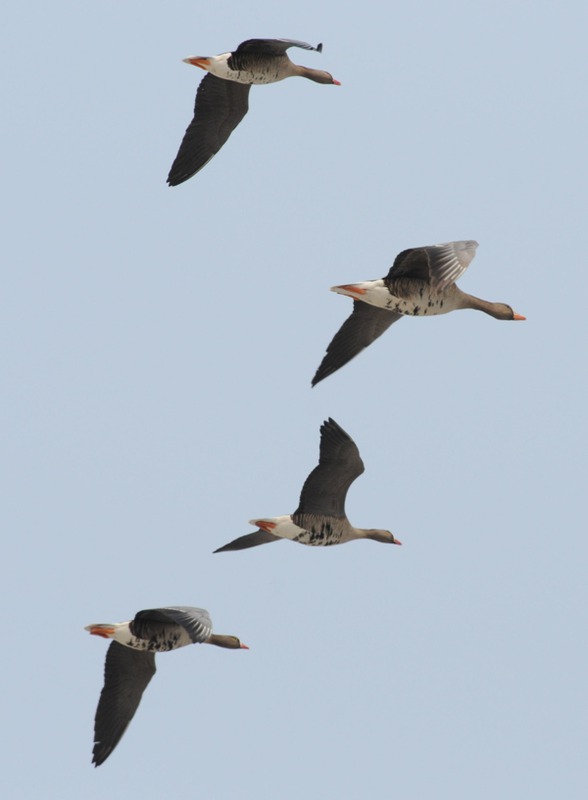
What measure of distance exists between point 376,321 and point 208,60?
12.9 ft

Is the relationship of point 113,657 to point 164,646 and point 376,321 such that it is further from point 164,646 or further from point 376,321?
point 376,321

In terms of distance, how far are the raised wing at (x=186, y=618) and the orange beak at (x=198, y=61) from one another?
23.0ft

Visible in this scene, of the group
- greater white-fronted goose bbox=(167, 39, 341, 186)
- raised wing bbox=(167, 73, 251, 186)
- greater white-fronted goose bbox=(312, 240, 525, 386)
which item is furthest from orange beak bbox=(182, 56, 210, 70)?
greater white-fronted goose bbox=(312, 240, 525, 386)

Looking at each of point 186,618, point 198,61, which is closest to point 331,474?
point 186,618

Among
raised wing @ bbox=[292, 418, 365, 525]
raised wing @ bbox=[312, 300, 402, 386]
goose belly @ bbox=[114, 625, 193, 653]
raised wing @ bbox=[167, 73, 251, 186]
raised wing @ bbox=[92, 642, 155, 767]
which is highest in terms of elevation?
raised wing @ bbox=[167, 73, 251, 186]

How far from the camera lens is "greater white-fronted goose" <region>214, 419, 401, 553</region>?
66.2ft

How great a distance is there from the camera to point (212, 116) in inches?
885

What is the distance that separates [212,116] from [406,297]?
4.38m

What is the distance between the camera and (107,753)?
20156 millimetres

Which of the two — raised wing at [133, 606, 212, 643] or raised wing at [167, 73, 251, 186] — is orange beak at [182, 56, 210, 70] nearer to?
raised wing at [167, 73, 251, 186]

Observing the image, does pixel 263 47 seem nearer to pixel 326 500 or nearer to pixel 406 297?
pixel 406 297

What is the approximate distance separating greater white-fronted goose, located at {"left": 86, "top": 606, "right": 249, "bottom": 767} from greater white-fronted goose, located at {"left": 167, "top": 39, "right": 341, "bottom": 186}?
576 centimetres

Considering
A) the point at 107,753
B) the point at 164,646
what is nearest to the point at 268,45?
the point at 164,646

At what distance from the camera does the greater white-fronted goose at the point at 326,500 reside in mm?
20172
